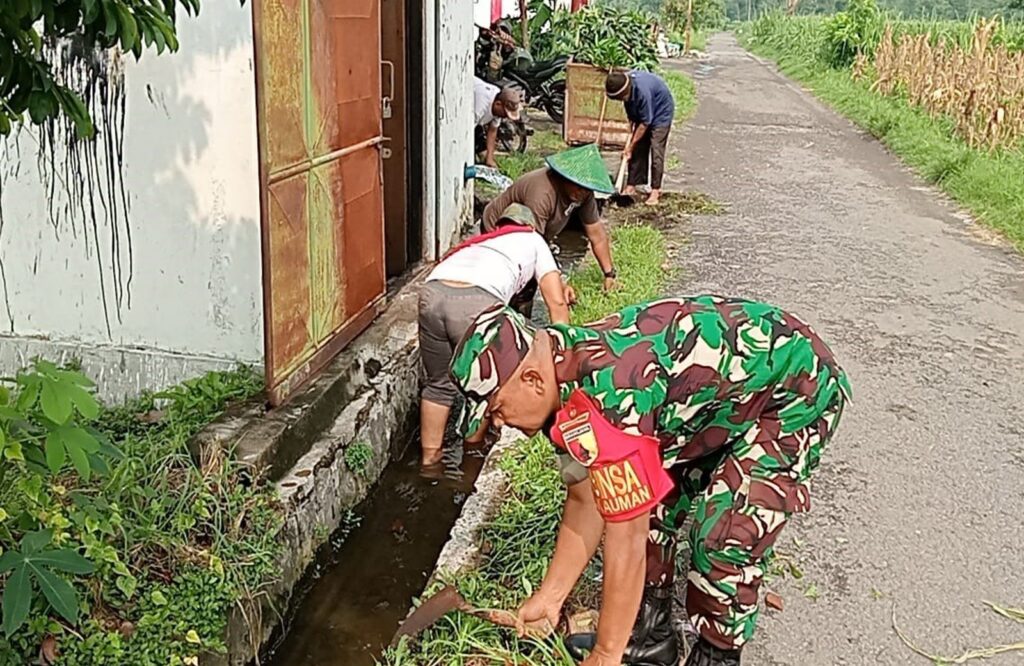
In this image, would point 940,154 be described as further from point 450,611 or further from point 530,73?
point 450,611

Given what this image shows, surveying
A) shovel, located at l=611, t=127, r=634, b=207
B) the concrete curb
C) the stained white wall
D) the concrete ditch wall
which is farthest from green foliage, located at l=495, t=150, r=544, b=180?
the concrete curb

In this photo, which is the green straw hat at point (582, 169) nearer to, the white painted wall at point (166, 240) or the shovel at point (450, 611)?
the white painted wall at point (166, 240)

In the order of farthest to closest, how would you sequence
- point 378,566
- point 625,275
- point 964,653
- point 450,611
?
point 625,275 → point 378,566 → point 964,653 → point 450,611

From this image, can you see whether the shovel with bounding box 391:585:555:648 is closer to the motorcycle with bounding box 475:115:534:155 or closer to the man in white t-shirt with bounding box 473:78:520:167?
the man in white t-shirt with bounding box 473:78:520:167

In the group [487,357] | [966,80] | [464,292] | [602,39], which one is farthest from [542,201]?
[966,80]

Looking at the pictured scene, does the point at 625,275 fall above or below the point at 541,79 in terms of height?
below

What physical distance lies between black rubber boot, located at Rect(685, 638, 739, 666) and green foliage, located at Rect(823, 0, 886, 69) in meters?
21.1

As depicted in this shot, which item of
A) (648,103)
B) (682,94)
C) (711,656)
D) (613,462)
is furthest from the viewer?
(682,94)

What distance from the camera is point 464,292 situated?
4.64 meters

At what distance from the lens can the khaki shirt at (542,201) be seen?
5844 mm

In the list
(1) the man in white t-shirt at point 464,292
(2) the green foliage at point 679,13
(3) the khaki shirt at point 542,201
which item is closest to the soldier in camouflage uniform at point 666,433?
(1) the man in white t-shirt at point 464,292

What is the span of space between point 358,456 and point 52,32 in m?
2.72

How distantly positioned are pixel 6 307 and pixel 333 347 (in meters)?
1.66

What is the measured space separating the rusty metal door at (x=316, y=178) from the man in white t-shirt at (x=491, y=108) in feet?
15.3
